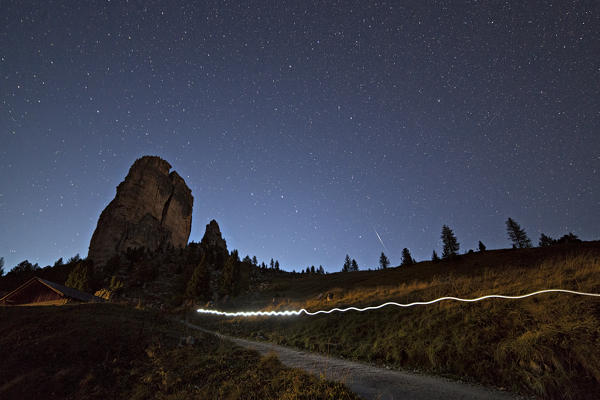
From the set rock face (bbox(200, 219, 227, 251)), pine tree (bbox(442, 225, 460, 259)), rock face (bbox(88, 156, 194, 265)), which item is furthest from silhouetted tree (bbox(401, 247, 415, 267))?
rock face (bbox(88, 156, 194, 265))

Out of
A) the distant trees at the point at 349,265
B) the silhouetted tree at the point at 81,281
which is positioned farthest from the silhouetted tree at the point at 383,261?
the silhouetted tree at the point at 81,281

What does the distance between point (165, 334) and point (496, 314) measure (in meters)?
17.1

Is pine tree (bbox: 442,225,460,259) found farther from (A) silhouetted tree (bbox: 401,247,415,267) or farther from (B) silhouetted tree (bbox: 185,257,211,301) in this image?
(B) silhouetted tree (bbox: 185,257,211,301)

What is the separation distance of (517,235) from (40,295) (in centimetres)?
9656

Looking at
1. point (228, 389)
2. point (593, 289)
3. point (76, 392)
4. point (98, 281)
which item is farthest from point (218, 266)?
point (593, 289)

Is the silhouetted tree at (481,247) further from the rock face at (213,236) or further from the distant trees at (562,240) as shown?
the rock face at (213,236)

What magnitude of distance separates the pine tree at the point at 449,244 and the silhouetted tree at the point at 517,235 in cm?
2321

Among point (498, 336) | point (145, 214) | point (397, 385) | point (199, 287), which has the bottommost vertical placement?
point (397, 385)

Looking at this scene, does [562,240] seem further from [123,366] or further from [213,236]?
[213,236]

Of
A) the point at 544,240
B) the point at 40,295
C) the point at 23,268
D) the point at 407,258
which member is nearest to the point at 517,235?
the point at 544,240

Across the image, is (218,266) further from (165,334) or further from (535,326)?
(535,326)

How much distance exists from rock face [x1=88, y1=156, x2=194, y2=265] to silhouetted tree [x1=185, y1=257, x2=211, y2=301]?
206 feet

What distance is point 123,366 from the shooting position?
38.6 ft

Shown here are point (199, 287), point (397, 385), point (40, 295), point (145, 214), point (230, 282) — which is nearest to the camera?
point (397, 385)
